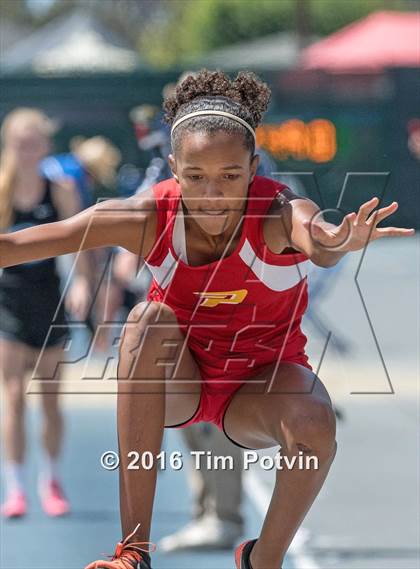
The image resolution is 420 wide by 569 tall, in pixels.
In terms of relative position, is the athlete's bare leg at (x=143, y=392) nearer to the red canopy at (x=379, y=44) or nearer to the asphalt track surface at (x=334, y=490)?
the asphalt track surface at (x=334, y=490)

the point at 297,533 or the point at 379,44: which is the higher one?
the point at 379,44

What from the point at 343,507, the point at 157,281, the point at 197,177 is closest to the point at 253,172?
the point at 197,177

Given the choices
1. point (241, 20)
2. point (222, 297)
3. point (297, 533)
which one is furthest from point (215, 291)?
point (241, 20)

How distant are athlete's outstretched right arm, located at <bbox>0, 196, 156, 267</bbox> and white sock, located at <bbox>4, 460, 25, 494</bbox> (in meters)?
2.75

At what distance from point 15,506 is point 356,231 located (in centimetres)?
330

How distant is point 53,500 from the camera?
19.7 ft

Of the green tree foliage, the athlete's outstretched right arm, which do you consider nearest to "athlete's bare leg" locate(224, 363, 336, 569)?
the athlete's outstretched right arm

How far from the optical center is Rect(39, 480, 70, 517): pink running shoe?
5.96 metres

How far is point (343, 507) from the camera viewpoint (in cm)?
586

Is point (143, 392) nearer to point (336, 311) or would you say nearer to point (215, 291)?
point (215, 291)

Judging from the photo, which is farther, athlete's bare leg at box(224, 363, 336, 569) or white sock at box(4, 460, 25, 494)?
white sock at box(4, 460, 25, 494)

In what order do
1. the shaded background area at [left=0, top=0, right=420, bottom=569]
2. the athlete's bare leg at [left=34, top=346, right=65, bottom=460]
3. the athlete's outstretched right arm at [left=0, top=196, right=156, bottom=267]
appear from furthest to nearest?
the athlete's bare leg at [left=34, top=346, right=65, bottom=460]
the shaded background area at [left=0, top=0, right=420, bottom=569]
the athlete's outstretched right arm at [left=0, top=196, right=156, bottom=267]

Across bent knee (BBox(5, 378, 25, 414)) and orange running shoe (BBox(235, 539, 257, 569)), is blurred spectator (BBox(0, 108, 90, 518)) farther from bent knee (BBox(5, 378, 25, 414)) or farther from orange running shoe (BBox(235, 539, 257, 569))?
orange running shoe (BBox(235, 539, 257, 569))

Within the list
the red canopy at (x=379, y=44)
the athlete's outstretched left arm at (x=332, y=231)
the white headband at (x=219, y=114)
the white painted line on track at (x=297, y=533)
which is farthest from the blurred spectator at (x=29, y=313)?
the red canopy at (x=379, y=44)
